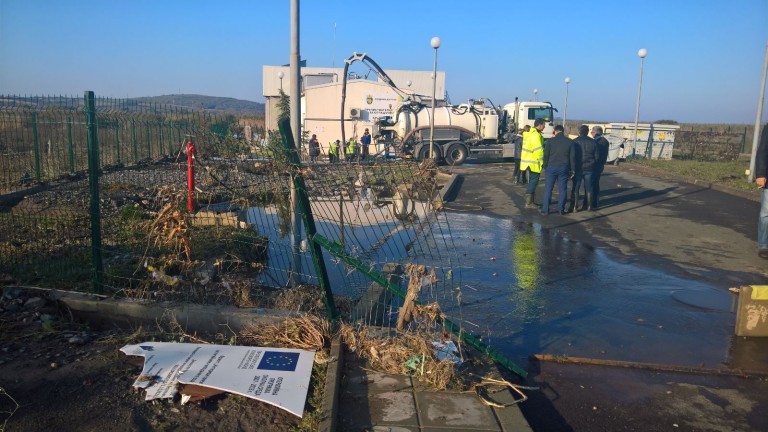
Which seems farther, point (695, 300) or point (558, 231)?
point (558, 231)

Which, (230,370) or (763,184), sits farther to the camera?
(763,184)

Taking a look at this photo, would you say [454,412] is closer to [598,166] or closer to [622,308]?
[622,308]

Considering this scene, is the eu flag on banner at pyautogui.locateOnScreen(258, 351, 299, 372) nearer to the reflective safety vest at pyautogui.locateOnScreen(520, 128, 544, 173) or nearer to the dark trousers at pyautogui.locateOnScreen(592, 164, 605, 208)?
the reflective safety vest at pyautogui.locateOnScreen(520, 128, 544, 173)

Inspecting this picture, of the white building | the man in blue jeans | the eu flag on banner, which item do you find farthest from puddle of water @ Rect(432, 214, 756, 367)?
the white building

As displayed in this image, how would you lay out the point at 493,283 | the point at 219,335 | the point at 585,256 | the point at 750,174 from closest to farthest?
the point at 219,335 < the point at 493,283 < the point at 585,256 < the point at 750,174

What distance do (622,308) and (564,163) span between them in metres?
5.97

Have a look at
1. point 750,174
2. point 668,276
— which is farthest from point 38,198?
point 750,174

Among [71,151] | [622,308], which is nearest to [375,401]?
[622,308]

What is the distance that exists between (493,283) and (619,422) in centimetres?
329

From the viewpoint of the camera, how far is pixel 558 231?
421 inches

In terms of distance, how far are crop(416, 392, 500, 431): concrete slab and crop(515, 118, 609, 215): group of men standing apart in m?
8.84

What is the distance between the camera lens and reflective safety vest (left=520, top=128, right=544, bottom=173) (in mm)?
12578

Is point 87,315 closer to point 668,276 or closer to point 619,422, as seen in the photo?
point 619,422

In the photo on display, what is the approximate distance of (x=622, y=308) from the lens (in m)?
6.33
